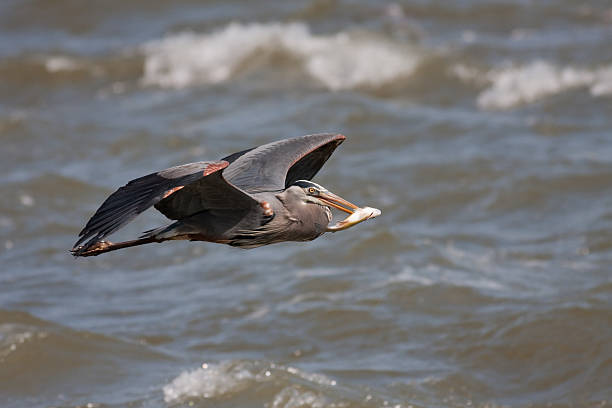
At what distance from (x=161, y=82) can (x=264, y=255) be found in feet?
24.1

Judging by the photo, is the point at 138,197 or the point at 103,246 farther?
the point at 103,246

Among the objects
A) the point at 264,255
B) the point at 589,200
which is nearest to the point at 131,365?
the point at 264,255

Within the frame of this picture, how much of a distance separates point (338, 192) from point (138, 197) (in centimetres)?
758

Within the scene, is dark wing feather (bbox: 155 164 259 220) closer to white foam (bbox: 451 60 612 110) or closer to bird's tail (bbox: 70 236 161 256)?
bird's tail (bbox: 70 236 161 256)

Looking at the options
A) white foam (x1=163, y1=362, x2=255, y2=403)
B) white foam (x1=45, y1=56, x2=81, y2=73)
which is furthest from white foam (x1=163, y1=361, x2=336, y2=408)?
white foam (x1=45, y1=56, x2=81, y2=73)

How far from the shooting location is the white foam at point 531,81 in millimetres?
15484

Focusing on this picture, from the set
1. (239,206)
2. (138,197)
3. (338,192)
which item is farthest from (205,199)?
(338,192)

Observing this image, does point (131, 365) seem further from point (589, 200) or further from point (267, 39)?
point (267, 39)

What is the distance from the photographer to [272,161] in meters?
6.26

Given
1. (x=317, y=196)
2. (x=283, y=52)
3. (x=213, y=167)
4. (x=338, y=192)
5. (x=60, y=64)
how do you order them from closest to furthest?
1. (x=213, y=167)
2. (x=317, y=196)
3. (x=338, y=192)
4. (x=283, y=52)
5. (x=60, y=64)

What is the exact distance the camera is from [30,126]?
1559cm

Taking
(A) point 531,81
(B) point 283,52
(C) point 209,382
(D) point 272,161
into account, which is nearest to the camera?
(D) point 272,161

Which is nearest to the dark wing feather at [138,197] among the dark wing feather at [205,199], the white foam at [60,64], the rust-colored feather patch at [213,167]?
the rust-colored feather patch at [213,167]

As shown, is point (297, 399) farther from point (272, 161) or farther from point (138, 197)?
point (138, 197)
